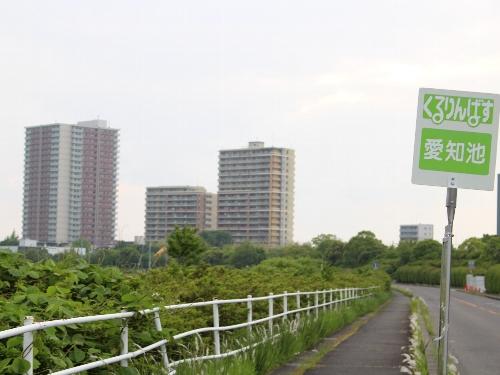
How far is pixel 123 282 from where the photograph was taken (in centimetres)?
918

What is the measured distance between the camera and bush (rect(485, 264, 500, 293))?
80.4m

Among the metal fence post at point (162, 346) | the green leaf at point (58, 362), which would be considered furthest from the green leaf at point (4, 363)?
the metal fence post at point (162, 346)

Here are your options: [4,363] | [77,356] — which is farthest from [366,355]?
[4,363]

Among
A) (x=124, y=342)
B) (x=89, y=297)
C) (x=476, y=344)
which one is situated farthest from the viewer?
(x=476, y=344)

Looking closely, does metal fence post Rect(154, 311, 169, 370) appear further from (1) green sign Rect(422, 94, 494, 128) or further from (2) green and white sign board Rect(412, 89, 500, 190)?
(1) green sign Rect(422, 94, 494, 128)

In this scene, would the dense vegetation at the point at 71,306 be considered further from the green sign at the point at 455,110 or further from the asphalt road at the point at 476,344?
the asphalt road at the point at 476,344

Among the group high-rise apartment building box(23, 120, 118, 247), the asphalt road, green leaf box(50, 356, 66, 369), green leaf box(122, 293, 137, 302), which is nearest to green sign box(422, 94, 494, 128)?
green leaf box(122, 293, 137, 302)

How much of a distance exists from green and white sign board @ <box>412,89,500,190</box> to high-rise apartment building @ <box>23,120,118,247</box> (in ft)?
403

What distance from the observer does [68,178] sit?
170750mm

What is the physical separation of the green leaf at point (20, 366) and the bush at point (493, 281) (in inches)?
3102

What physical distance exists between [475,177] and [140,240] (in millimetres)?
5631

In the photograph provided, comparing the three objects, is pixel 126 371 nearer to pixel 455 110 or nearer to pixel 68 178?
pixel 455 110

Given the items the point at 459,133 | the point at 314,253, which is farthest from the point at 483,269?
the point at 459,133

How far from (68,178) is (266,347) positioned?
162378 millimetres
